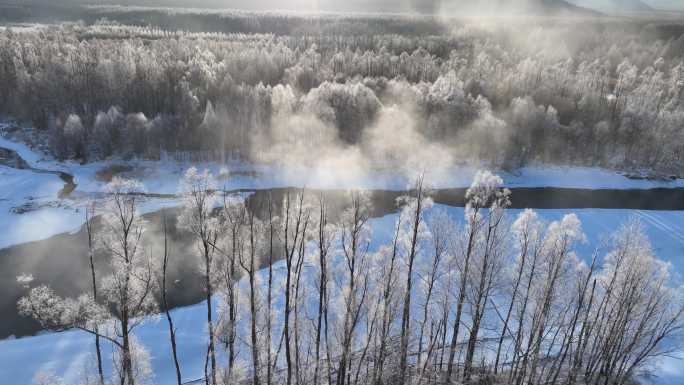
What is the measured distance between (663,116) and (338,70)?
44.6 metres

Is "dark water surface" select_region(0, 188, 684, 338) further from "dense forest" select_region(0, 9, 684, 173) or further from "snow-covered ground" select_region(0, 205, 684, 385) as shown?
"dense forest" select_region(0, 9, 684, 173)

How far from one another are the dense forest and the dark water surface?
7601mm

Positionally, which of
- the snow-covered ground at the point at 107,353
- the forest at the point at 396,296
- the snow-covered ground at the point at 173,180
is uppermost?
the forest at the point at 396,296

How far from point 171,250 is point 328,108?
26773 mm

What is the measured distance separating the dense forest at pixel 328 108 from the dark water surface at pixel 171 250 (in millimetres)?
7601

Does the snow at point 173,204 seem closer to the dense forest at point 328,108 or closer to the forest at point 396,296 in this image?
the forest at point 396,296

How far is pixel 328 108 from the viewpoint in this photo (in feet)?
164

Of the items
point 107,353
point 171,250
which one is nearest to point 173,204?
point 171,250

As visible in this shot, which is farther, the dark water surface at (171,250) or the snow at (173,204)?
the dark water surface at (171,250)

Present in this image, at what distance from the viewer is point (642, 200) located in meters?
43.2

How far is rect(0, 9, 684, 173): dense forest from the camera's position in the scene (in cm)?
4691

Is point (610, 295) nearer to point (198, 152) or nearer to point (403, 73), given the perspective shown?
point (198, 152)

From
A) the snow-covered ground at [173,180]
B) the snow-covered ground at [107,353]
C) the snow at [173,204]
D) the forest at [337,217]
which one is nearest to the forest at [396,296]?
the forest at [337,217]

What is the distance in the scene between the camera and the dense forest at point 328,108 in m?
46.9
